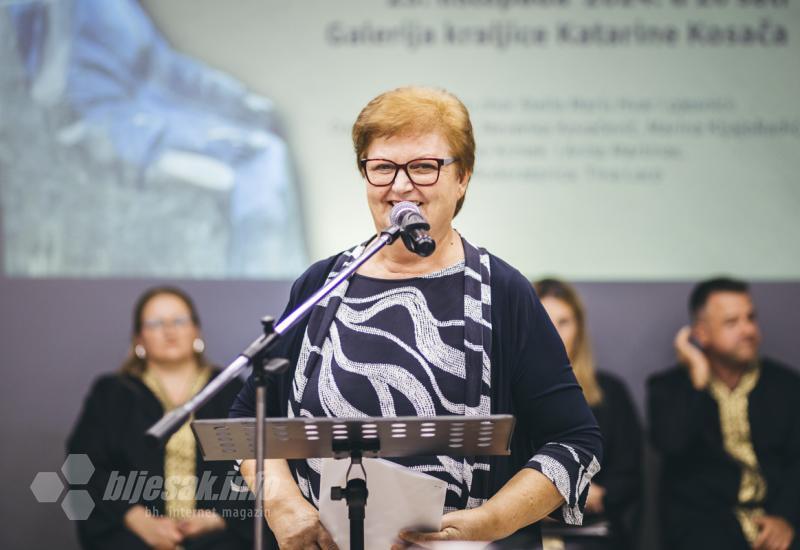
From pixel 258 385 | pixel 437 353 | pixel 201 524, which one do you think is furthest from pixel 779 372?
pixel 258 385

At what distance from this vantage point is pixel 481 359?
1922 mm

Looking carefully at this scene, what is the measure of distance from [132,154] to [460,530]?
10.2ft

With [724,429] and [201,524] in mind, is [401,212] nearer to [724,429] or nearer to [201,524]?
[201,524]

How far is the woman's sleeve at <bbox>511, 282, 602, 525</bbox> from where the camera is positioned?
6.30 ft

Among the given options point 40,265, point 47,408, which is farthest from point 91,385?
point 40,265

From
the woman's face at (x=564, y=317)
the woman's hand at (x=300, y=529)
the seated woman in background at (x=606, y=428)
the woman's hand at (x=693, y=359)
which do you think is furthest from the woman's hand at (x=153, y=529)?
the woman's hand at (x=300, y=529)

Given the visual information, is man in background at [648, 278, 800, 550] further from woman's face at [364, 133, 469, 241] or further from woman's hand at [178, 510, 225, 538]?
woman's face at [364, 133, 469, 241]

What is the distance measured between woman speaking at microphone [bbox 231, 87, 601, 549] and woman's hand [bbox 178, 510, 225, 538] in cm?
217

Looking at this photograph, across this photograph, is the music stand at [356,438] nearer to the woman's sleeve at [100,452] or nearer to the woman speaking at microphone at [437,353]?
the woman speaking at microphone at [437,353]

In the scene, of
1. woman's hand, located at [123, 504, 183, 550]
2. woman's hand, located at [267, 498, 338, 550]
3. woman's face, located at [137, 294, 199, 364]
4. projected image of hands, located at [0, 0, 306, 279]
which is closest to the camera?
woman's hand, located at [267, 498, 338, 550]

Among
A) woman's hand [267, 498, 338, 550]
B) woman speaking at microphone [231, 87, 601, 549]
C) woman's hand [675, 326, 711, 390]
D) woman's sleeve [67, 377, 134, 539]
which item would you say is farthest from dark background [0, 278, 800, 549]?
woman's hand [267, 498, 338, 550]

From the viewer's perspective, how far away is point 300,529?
1.79 metres

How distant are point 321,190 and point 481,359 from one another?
2.62 meters

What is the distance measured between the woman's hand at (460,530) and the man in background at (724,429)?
266 centimetres
